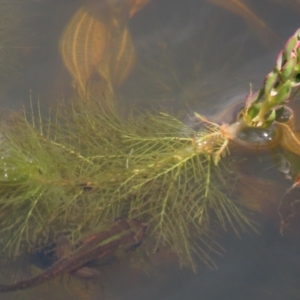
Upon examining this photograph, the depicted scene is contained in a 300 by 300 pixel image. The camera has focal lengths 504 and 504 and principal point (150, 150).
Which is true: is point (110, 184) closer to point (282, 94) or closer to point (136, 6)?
point (282, 94)

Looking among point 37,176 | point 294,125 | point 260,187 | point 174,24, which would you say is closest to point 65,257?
point 37,176

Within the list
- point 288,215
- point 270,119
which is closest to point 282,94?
point 270,119

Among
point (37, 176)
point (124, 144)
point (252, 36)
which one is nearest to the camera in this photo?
point (37, 176)

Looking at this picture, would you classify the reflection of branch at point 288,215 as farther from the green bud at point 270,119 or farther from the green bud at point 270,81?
the green bud at point 270,81

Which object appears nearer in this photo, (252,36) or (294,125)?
(294,125)

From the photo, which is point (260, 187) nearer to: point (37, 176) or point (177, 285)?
point (177, 285)

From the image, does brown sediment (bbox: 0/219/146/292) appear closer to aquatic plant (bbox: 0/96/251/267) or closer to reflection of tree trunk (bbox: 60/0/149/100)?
aquatic plant (bbox: 0/96/251/267)

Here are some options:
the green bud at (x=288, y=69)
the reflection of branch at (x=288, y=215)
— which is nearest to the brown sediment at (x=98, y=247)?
the reflection of branch at (x=288, y=215)

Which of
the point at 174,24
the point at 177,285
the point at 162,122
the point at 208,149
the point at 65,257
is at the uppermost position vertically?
the point at 174,24
